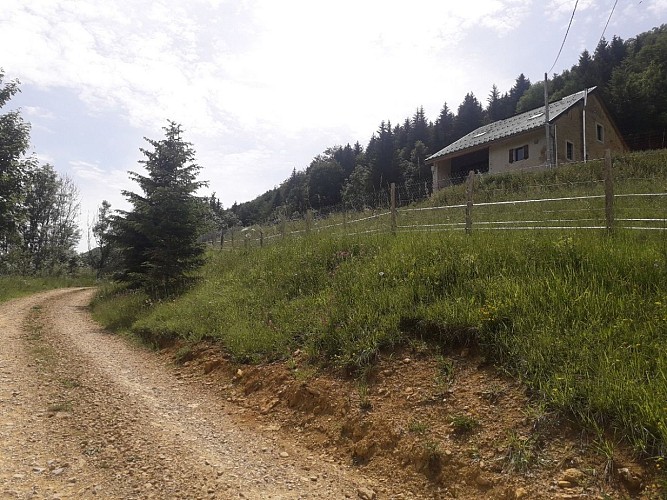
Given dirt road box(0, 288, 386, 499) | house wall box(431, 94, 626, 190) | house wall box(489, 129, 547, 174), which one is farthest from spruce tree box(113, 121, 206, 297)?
house wall box(489, 129, 547, 174)

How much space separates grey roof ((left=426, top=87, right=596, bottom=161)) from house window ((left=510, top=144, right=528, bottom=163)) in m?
1.07

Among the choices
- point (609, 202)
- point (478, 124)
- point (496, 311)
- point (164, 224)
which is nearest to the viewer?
point (496, 311)

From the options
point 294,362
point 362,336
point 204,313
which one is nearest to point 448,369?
point 362,336

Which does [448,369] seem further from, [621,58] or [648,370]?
[621,58]

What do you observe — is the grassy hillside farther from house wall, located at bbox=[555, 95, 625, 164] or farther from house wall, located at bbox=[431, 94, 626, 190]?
house wall, located at bbox=[555, 95, 625, 164]

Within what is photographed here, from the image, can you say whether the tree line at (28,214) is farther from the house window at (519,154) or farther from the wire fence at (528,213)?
the house window at (519,154)

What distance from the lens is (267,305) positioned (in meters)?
8.00

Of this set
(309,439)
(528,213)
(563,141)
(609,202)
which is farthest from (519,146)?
(309,439)

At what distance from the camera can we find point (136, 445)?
414 centimetres

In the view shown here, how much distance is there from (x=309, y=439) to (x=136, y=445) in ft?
5.95

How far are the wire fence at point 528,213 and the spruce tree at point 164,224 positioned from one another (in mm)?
3578

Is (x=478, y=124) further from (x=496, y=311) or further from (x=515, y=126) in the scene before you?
(x=496, y=311)

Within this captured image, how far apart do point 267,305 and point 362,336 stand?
320 centimetres

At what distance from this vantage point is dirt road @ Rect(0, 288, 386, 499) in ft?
11.2
